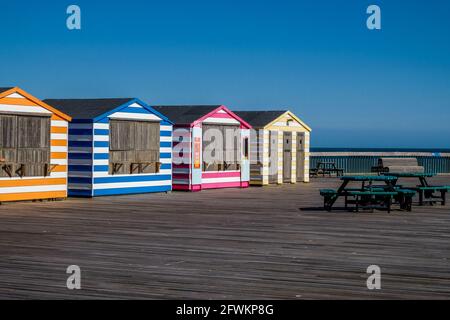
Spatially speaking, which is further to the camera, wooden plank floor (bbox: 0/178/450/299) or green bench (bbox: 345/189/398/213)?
green bench (bbox: 345/189/398/213)

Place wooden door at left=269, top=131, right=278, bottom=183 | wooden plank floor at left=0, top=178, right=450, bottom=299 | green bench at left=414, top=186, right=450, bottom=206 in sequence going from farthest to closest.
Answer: wooden door at left=269, top=131, right=278, bottom=183, green bench at left=414, top=186, right=450, bottom=206, wooden plank floor at left=0, top=178, right=450, bottom=299

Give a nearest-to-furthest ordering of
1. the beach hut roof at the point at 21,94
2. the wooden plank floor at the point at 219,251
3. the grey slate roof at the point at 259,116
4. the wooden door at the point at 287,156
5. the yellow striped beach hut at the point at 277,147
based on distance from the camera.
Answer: the wooden plank floor at the point at 219,251
the beach hut roof at the point at 21,94
the yellow striped beach hut at the point at 277,147
the grey slate roof at the point at 259,116
the wooden door at the point at 287,156

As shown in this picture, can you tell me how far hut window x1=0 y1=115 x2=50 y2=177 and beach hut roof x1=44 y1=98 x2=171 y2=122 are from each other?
1.72m

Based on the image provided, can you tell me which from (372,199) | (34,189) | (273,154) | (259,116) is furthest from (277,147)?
(34,189)

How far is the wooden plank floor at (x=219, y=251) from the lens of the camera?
8.88 metres

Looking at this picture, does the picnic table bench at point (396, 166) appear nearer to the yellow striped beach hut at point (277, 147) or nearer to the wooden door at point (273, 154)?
the yellow striped beach hut at point (277, 147)

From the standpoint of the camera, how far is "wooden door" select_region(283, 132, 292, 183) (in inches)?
1226

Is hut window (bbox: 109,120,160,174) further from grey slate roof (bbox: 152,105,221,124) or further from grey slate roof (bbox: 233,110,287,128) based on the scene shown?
grey slate roof (bbox: 233,110,287,128)

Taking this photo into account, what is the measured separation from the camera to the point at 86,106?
78.0 feet

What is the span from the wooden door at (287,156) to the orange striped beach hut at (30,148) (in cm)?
1118

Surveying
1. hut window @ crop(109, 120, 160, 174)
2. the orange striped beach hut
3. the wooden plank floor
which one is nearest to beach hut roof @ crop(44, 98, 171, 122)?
hut window @ crop(109, 120, 160, 174)

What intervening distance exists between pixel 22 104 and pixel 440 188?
34.6 feet

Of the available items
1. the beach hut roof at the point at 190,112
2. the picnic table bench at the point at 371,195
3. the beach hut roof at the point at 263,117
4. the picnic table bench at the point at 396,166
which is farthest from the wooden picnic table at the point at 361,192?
the picnic table bench at the point at 396,166
